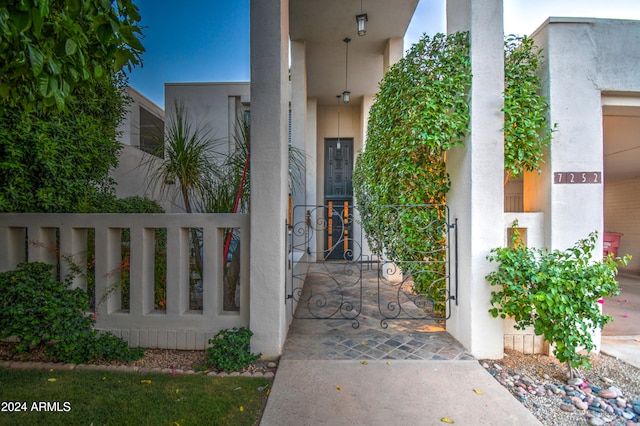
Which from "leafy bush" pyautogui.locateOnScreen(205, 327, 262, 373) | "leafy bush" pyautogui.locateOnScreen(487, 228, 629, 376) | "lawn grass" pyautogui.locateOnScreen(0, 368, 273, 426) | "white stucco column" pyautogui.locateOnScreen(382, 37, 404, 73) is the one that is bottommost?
"lawn grass" pyautogui.locateOnScreen(0, 368, 273, 426)

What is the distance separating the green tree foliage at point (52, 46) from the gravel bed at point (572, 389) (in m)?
3.38

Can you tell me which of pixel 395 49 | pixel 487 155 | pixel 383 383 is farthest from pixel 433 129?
pixel 395 49

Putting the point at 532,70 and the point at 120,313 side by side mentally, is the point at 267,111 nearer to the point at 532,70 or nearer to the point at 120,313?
the point at 120,313

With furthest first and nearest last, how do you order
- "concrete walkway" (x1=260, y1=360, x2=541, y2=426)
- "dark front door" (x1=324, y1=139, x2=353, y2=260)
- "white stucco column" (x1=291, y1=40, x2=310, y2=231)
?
"dark front door" (x1=324, y1=139, x2=353, y2=260), "white stucco column" (x1=291, y1=40, x2=310, y2=231), "concrete walkway" (x1=260, y1=360, x2=541, y2=426)

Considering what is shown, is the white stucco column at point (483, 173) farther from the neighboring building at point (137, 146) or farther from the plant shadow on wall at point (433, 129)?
the neighboring building at point (137, 146)

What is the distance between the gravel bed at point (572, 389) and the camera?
6.20 ft

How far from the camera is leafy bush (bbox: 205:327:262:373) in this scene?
92.0 inches

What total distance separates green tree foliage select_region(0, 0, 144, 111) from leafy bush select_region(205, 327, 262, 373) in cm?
196

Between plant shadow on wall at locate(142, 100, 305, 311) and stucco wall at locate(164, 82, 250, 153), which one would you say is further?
stucco wall at locate(164, 82, 250, 153)

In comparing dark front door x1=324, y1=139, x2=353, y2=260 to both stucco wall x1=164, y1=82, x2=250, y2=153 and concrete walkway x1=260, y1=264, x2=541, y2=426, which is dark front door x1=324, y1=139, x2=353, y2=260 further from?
concrete walkway x1=260, y1=264, x2=541, y2=426

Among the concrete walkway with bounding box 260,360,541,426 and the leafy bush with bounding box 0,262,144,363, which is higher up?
the leafy bush with bounding box 0,262,144,363

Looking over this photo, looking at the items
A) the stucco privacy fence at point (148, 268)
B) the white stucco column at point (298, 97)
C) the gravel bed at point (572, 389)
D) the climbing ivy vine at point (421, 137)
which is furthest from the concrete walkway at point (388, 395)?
the white stucco column at point (298, 97)

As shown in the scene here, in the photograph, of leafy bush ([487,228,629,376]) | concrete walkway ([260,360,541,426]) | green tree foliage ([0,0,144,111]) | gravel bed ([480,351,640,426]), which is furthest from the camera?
leafy bush ([487,228,629,376])

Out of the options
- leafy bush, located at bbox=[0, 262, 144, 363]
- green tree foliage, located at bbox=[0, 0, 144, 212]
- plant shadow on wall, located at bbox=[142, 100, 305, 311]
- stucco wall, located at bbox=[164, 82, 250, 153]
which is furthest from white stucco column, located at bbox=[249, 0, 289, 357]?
stucco wall, located at bbox=[164, 82, 250, 153]
